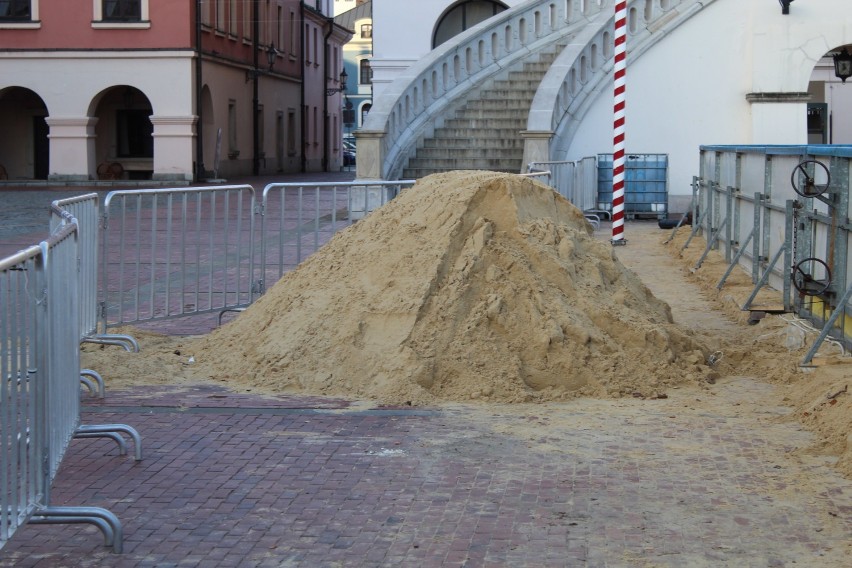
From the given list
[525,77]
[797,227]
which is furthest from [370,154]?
[797,227]

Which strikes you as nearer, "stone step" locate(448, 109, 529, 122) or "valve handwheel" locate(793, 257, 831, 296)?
"valve handwheel" locate(793, 257, 831, 296)

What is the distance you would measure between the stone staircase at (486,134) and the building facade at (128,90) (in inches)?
633

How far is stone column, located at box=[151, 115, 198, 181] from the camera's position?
41.2 m

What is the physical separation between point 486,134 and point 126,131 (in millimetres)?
21879

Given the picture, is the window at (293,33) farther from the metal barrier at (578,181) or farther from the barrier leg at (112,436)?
the barrier leg at (112,436)

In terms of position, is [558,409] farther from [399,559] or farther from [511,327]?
[399,559]

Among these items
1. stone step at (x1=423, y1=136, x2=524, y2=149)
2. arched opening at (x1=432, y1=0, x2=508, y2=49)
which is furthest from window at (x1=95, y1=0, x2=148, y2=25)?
stone step at (x1=423, y1=136, x2=524, y2=149)

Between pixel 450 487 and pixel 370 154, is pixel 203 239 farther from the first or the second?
pixel 370 154

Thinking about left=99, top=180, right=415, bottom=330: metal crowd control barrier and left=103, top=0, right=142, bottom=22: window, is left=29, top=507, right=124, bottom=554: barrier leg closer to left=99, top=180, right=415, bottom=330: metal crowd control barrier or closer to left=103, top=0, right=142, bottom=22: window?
left=99, top=180, right=415, bottom=330: metal crowd control barrier

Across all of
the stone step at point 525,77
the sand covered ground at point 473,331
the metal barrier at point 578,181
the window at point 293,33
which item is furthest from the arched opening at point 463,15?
the sand covered ground at point 473,331

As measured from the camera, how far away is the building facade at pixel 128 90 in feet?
136

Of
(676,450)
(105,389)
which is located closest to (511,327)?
(676,450)

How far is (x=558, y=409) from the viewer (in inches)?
325

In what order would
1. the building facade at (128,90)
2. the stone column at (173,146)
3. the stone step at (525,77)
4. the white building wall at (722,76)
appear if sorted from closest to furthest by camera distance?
the white building wall at (722,76) < the stone step at (525,77) < the stone column at (173,146) < the building facade at (128,90)
